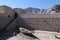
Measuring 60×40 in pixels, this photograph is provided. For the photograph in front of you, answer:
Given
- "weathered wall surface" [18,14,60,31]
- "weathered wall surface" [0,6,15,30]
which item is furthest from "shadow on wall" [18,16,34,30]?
"weathered wall surface" [0,6,15,30]

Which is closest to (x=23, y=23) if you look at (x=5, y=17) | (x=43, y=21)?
(x=5, y=17)

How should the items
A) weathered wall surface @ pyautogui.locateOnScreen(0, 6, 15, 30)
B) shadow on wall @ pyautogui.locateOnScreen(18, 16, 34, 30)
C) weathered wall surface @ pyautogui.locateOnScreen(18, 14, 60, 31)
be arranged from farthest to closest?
shadow on wall @ pyautogui.locateOnScreen(18, 16, 34, 30)
weathered wall surface @ pyautogui.locateOnScreen(18, 14, 60, 31)
weathered wall surface @ pyautogui.locateOnScreen(0, 6, 15, 30)

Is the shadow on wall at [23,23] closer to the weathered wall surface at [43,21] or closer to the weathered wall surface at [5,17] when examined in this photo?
the weathered wall surface at [43,21]

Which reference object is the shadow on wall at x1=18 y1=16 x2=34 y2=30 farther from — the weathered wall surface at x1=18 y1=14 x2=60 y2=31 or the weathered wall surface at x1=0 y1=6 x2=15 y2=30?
the weathered wall surface at x1=0 y1=6 x2=15 y2=30

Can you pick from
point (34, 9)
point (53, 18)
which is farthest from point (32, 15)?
point (34, 9)

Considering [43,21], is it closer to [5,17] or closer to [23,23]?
[23,23]

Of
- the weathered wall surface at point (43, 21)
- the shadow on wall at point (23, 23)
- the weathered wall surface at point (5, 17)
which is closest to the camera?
the weathered wall surface at point (5, 17)

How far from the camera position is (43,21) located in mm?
25922

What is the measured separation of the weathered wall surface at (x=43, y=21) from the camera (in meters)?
25.4

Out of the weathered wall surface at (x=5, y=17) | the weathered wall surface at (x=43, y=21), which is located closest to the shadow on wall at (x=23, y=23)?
the weathered wall surface at (x=43, y=21)

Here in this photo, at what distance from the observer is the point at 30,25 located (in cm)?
2609

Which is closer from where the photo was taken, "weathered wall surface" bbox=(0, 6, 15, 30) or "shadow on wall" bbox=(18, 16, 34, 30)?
"weathered wall surface" bbox=(0, 6, 15, 30)

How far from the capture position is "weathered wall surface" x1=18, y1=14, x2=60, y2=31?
25.4 m

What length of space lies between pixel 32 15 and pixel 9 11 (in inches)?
186
